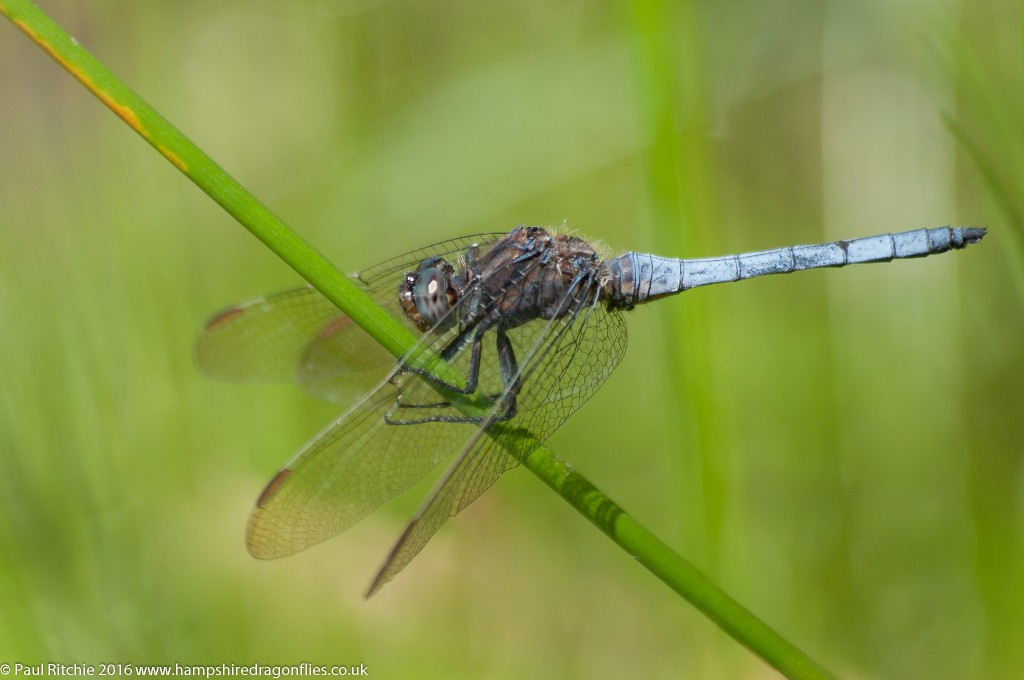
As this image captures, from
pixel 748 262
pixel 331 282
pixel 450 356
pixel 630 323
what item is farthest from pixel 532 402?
pixel 630 323

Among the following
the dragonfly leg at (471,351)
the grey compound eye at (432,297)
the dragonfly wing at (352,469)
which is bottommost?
the dragonfly wing at (352,469)

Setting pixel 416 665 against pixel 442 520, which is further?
pixel 416 665

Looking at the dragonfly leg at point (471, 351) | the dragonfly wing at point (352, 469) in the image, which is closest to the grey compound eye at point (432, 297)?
the dragonfly leg at point (471, 351)

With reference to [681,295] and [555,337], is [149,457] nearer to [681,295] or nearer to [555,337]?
[555,337]

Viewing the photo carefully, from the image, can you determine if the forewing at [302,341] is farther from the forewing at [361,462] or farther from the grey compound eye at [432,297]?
the forewing at [361,462]

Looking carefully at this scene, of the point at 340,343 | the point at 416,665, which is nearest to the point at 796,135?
the point at 340,343

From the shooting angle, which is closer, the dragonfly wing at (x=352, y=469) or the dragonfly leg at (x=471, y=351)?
the dragonfly wing at (x=352, y=469)

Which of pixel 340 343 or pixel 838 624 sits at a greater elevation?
pixel 340 343
